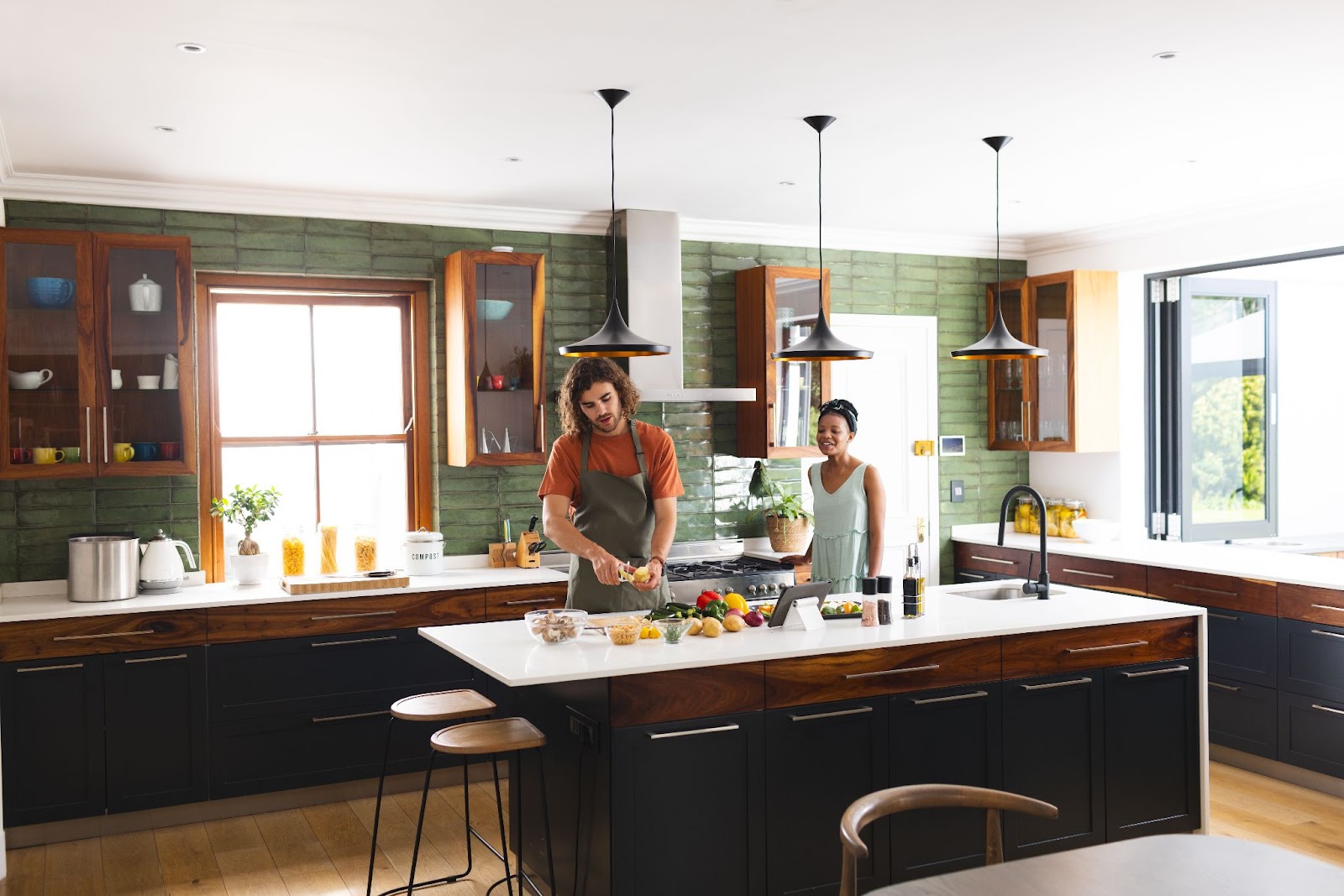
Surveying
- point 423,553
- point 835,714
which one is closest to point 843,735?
point 835,714

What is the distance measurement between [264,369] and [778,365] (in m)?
2.57

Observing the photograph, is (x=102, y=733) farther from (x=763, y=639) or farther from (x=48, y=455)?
(x=763, y=639)

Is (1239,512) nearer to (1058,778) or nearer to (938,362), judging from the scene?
(938,362)

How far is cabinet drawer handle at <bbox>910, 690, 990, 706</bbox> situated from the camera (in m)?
3.58

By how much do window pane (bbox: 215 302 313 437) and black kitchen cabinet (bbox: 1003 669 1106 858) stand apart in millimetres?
3565

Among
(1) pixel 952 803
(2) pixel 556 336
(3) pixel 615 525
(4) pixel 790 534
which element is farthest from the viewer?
(4) pixel 790 534

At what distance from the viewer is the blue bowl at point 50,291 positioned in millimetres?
4629

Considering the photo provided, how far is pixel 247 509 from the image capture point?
5113mm

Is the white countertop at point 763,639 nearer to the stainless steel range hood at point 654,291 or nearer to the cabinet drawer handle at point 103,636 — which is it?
the cabinet drawer handle at point 103,636

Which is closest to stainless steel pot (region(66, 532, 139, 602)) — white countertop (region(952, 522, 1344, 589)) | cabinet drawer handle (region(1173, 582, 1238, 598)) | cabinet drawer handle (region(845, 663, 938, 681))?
cabinet drawer handle (region(845, 663, 938, 681))

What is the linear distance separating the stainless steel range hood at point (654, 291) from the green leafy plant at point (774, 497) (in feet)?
2.10

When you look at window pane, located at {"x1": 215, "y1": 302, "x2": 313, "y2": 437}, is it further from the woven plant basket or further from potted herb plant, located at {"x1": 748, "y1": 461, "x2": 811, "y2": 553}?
the woven plant basket

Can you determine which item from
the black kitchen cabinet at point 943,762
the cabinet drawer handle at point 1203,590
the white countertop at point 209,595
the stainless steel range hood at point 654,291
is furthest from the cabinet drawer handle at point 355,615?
the cabinet drawer handle at point 1203,590

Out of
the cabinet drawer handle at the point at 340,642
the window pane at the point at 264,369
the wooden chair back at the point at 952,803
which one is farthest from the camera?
the window pane at the point at 264,369
